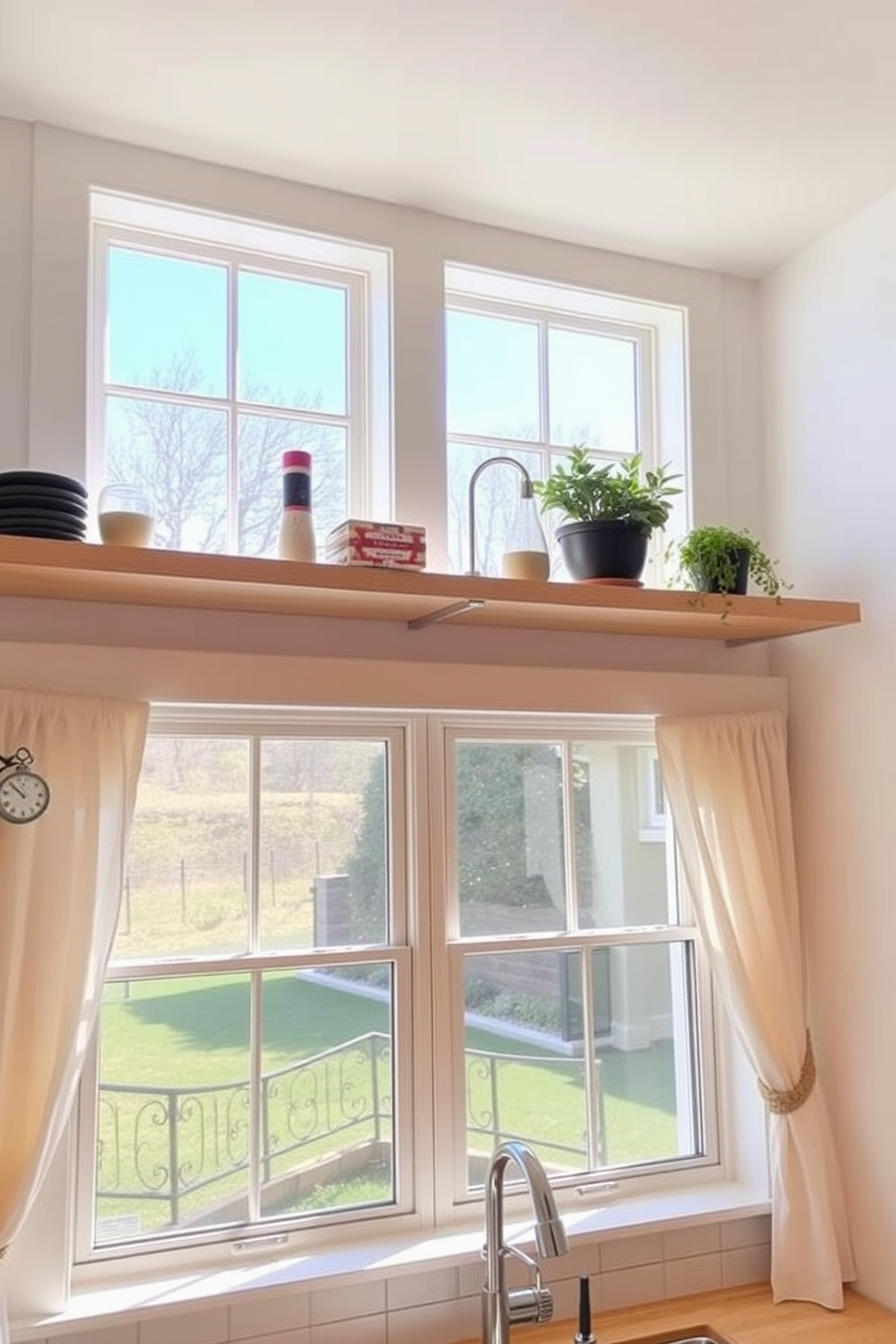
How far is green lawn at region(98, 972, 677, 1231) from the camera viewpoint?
207cm

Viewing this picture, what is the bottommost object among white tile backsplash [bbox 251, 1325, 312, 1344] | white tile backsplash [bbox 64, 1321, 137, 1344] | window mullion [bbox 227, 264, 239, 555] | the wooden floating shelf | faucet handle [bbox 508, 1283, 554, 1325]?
white tile backsplash [bbox 251, 1325, 312, 1344]

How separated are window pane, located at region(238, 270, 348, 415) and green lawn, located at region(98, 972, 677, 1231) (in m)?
1.20

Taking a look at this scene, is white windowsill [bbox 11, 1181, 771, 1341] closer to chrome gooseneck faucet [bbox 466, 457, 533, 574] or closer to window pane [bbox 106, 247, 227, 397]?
chrome gooseneck faucet [bbox 466, 457, 533, 574]

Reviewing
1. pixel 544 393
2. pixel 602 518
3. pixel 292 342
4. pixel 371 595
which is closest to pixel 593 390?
pixel 544 393

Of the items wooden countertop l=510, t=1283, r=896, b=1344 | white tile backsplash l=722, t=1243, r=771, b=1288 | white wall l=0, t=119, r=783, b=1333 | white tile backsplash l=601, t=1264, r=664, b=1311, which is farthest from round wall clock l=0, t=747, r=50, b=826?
white tile backsplash l=722, t=1243, r=771, b=1288

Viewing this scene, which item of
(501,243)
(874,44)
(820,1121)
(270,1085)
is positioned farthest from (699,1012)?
(874,44)

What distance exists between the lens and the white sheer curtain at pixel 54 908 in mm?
1807

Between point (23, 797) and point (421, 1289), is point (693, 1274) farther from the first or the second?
point (23, 797)

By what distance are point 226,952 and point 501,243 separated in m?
1.62

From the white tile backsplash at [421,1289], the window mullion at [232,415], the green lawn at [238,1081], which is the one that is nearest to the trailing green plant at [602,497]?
the window mullion at [232,415]

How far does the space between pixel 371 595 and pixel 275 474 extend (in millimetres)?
489

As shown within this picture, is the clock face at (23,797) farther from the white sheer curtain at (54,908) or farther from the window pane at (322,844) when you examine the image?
the window pane at (322,844)

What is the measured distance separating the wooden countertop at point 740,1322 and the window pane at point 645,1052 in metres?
0.30

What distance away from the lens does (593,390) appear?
267 centimetres
